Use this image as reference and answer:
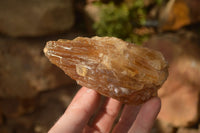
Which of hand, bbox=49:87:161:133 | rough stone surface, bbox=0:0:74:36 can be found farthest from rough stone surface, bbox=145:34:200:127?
rough stone surface, bbox=0:0:74:36

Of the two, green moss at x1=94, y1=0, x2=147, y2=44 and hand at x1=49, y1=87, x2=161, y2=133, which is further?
green moss at x1=94, y1=0, x2=147, y2=44

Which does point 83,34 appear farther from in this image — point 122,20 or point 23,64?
point 23,64

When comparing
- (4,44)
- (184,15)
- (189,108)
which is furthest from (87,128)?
(4,44)

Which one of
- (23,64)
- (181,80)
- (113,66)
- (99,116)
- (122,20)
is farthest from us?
(23,64)

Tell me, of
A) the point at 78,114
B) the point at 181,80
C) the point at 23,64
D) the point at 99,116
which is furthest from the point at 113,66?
the point at 23,64

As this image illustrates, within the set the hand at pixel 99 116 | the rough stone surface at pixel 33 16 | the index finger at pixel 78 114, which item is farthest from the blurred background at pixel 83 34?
the index finger at pixel 78 114

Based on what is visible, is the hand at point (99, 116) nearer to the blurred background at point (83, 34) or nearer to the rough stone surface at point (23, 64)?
the blurred background at point (83, 34)

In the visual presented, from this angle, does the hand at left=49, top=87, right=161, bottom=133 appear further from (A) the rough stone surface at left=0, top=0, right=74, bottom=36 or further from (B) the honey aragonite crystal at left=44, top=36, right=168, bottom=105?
(A) the rough stone surface at left=0, top=0, right=74, bottom=36

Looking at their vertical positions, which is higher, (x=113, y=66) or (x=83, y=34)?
(x=113, y=66)
